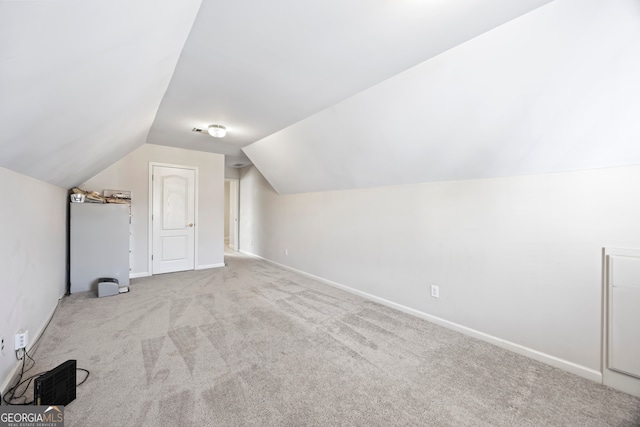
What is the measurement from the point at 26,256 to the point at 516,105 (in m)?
4.02

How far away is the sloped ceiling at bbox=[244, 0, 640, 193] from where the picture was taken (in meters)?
1.46

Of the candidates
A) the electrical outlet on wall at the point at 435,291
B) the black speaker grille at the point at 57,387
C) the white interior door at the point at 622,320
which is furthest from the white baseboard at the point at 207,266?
the white interior door at the point at 622,320

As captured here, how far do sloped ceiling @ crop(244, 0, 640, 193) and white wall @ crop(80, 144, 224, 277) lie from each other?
3169mm

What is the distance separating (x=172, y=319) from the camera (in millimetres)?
2875

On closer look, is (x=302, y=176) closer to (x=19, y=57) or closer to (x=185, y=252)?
(x=185, y=252)

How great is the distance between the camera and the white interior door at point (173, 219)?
483 cm

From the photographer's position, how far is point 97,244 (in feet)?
12.5

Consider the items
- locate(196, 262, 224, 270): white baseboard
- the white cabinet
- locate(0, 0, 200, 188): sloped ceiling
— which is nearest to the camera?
locate(0, 0, 200, 188): sloped ceiling

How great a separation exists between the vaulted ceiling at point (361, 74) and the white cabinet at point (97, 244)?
996 mm

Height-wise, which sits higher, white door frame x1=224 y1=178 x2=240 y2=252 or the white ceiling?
the white ceiling

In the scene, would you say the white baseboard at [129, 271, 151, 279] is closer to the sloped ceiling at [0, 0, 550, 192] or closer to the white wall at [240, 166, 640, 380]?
the sloped ceiling at [0, 0, 550, 192]

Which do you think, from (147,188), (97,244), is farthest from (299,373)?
(147,188)

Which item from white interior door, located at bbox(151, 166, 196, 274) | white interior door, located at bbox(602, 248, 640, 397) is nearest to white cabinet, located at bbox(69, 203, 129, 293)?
white interior door, located at bbox(151, 166, 196, 274)

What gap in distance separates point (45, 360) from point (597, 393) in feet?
13.5
